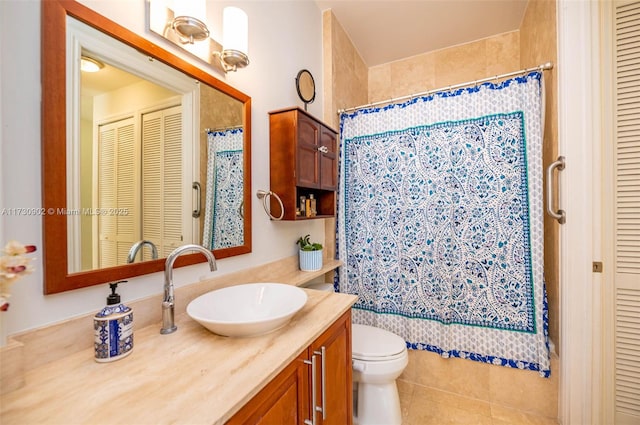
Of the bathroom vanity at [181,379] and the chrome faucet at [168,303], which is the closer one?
the bathroom vanity at [181,379]

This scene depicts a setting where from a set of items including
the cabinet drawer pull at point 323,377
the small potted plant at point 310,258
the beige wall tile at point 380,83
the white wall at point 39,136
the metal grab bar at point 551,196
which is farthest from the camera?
the beige wall tile at point 380,83

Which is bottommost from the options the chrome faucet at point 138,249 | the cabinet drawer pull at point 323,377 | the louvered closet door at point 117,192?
the cabinet drawer pull at point 323,377

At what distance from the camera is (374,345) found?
1.46 metres

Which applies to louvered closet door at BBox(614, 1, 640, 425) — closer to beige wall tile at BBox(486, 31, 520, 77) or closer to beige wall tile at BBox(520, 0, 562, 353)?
beige wall tile at BBox(520, 0, 562, 353)

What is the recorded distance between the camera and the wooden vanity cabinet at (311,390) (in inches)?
25.4

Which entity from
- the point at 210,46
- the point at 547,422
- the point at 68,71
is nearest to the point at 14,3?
the point at 68,71

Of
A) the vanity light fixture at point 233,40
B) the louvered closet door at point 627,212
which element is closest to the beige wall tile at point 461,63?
the louvered closet door at point 627,212

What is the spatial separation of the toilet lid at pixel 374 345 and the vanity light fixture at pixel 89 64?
5.12 ft

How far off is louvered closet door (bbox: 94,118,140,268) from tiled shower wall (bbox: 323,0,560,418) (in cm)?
141

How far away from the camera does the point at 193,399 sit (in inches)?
21.4

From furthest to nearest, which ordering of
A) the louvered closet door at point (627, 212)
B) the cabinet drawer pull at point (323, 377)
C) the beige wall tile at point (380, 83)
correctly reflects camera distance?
the beige wall tile at point (380, 83)
the louvered closet door at point (627, 212)
the cabinet drawer pull at point (323, 377)

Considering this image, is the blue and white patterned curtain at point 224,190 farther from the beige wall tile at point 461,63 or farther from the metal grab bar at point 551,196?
the beige wall tile at point 461,63

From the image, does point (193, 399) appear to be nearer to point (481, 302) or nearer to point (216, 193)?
point (216, 193)

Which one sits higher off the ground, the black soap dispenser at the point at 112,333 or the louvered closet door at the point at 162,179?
the louvered closet door at the point at 162,179
